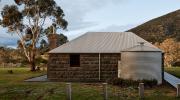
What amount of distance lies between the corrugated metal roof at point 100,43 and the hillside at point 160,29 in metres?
118

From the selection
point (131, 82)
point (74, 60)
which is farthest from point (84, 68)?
point (131, 82)

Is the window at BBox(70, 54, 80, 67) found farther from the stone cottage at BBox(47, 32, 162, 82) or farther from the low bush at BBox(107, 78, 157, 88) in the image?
the low bush at BBox(107, 78, 157, 88)

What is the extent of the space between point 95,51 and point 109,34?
4.85 meters

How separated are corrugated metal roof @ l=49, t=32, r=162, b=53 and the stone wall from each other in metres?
0.49

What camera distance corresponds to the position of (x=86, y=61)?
1280 inches

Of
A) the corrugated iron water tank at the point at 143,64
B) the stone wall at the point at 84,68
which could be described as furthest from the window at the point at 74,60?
the corrugated iron water tank at the point at 143,64

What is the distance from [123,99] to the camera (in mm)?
20234

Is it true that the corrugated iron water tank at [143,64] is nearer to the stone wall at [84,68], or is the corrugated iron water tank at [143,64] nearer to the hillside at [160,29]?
the stone wall at [84,68]

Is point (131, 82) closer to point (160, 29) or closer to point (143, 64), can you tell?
point (143, 64)

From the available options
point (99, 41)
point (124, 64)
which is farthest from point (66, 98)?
point (99, 41)

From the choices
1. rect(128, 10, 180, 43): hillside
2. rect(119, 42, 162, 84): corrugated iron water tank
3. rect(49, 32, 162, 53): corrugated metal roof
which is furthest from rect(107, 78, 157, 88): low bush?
rect(128, 10, 180, 43): hillside

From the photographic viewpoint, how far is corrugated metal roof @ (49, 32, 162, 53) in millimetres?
32750

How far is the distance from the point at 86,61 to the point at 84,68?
595mm

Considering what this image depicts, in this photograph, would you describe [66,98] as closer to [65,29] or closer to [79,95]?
[79,95]
